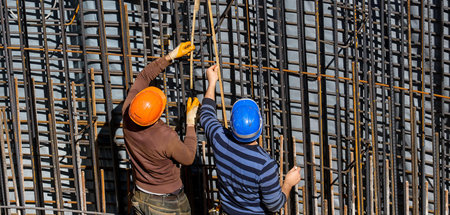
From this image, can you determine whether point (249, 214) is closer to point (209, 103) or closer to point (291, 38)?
point (209, 103)

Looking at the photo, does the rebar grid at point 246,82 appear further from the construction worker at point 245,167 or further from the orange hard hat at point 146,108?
the construction worker at point 245,167

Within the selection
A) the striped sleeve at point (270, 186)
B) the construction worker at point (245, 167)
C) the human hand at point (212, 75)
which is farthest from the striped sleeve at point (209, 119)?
the striped sleeve at point (270, 186)

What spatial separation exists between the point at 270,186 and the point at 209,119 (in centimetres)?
73

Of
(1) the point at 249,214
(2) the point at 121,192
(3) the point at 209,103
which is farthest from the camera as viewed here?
(2) the point at 121,192

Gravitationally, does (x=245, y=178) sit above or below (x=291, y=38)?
below

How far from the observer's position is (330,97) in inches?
265

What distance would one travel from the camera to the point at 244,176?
367 cm

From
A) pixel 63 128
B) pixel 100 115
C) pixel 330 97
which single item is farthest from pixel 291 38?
pixel 63 128

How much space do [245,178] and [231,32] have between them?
10.1ft

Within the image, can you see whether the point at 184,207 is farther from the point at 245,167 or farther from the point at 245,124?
the point at 245,124

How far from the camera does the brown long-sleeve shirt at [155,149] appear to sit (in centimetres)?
411

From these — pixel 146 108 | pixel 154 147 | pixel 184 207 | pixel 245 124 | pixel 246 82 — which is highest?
pixel 246 82

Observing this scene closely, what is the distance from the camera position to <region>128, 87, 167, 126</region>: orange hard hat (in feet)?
13.1

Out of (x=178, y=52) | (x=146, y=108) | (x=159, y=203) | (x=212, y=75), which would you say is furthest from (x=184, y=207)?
(x=178, y=52)
